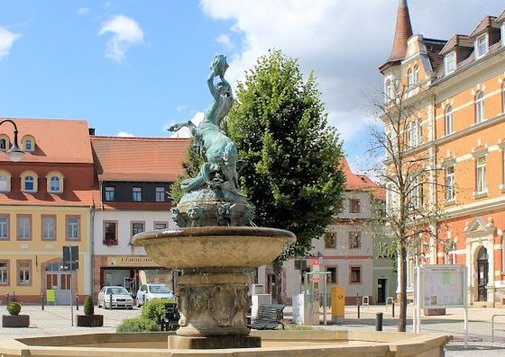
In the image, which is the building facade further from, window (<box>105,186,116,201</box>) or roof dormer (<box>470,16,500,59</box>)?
roof dormer (<box>470,16,500,59</box>)

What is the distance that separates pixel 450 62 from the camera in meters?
52.4

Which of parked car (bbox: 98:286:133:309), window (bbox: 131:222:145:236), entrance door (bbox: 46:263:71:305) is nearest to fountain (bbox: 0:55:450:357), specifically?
parked car (bbox: 98:286:133:309)

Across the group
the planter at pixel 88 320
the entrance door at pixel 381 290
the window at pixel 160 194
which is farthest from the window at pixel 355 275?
the planter at pixel 88 320

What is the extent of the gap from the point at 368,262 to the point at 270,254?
5795 cm

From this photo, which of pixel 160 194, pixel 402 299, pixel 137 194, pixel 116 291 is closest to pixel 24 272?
pixel 137 194

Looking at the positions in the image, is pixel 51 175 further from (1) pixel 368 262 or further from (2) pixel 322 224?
(2) pixel 322 224

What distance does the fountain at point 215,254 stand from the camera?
38.3 ft

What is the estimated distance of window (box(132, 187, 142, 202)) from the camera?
6544cm

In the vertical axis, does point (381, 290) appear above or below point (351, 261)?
below

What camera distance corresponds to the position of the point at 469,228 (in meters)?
48.3

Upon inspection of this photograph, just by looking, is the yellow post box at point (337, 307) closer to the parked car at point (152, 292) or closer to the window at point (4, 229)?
the parked car at point (152, 292)

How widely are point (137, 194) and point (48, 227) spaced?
6.84 m

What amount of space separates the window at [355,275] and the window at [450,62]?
21028 mm

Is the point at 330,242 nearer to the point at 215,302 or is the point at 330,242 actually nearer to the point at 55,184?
the point at 55,184
